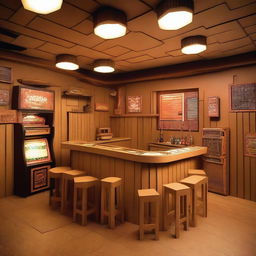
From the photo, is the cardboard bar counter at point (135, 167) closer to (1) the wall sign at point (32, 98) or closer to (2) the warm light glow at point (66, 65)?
(1) the wall sign at point (32, 98)

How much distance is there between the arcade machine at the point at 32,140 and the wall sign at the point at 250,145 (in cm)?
422

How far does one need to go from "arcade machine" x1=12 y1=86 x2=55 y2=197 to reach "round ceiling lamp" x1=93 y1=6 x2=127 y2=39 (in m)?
2.42

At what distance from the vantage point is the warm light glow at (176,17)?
230cm

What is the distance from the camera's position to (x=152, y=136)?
19.5 feet

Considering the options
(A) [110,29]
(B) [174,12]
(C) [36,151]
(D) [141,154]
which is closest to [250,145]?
(D) [141,154]

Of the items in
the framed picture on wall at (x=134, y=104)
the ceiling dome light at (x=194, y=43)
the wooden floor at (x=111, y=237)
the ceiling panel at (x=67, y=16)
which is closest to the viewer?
the wooden floor at (x=111, y=237)

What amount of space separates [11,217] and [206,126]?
4.37m

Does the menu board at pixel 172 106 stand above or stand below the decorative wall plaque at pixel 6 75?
below

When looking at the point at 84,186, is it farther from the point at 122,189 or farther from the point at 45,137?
the point at 45,137

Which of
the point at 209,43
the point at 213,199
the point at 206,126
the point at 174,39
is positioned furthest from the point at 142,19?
the point at 213,199

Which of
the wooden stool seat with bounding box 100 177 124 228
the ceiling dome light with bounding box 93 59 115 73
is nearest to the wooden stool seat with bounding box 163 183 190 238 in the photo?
the wooden stool seat with bounding box 100 177 124 228

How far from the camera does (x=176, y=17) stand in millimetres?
2432

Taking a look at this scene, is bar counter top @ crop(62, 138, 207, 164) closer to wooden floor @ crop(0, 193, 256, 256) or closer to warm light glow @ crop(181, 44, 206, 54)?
wooden floor @ crop(0, 193, 256, 256)

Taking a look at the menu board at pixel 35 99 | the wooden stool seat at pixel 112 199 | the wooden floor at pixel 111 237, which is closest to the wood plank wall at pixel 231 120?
the wooden floor at pixel 111 237
